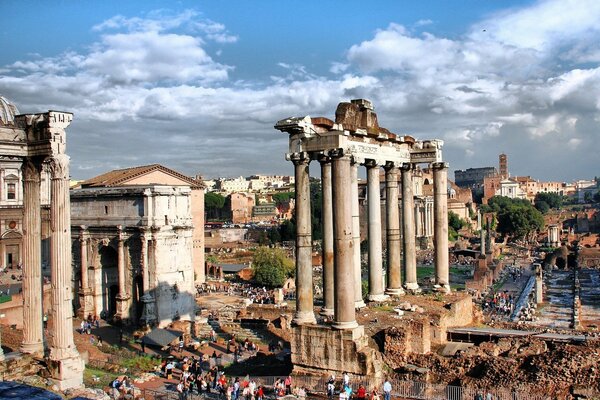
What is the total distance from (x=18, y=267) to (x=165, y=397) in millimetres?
30129

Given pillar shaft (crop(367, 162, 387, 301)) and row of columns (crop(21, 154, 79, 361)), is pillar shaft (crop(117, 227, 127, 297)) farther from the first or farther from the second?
pillar shaft (crop(367, 162, 387, 301))

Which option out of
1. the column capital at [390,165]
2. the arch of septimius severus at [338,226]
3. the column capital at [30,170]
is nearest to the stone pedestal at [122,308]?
the arch of septimius severus at [338,226]

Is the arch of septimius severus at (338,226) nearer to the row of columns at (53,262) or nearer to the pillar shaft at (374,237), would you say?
the pillar shaft at (374,237)

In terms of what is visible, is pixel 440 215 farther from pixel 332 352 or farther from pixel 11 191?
pixel 11 191

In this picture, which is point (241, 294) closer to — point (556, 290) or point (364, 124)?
point (556, 290)

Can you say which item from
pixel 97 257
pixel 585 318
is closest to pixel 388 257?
pixel 97 257

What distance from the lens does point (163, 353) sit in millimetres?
28469

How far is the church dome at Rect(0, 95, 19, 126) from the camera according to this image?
1744 cm

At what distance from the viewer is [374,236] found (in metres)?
21.0

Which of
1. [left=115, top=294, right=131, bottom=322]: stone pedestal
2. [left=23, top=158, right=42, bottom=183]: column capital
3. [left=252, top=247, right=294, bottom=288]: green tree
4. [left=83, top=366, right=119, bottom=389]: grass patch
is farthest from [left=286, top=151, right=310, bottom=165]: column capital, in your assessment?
[left=252, top=247, right=294, bottom=288]: green tree

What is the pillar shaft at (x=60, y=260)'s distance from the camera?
54.0 feet

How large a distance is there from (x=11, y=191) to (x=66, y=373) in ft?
98.5

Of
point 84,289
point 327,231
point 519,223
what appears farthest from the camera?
point 519,223

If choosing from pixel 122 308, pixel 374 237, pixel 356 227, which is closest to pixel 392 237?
pixel 374 237
